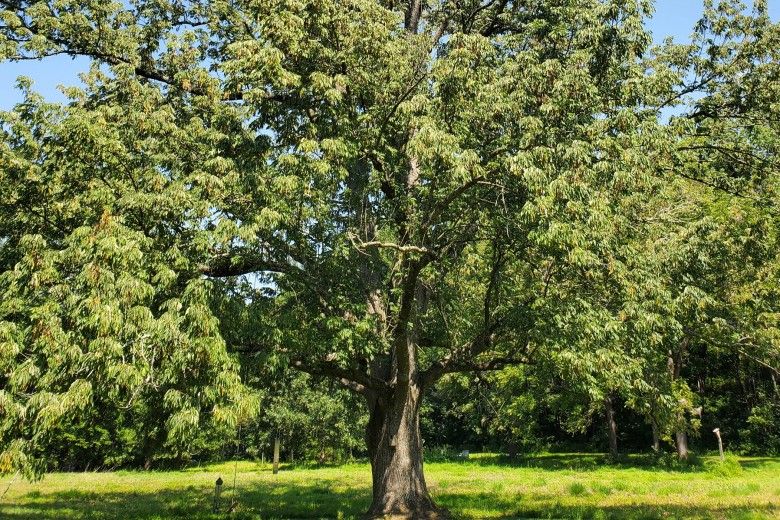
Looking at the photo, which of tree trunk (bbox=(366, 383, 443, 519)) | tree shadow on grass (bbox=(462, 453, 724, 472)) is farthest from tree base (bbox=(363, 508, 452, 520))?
tree shadow on grass (bbox=(462, 453, 724, 472))

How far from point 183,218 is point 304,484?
18023 millimetres

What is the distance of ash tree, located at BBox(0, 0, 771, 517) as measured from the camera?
818 cm

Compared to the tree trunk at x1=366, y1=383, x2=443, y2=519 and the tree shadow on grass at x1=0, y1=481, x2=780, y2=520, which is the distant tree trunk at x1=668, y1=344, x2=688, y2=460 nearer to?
the tree shadow on grass at x1=0, y1=481, x2=780, y2=520

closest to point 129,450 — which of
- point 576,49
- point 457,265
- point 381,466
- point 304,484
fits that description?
point 304,484

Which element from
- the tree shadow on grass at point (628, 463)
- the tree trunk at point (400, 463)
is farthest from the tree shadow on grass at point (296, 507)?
the tree shadow on grass at point (628, 463)

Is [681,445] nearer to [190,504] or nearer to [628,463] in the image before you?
[628,463]

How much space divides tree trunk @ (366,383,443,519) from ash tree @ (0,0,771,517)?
0.06m

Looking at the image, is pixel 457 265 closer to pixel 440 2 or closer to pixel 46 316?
pixel 440 2

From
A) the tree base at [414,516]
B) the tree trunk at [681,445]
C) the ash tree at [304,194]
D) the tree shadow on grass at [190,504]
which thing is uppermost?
the ash tree at [304,194]

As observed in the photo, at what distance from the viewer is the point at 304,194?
34.4 feet

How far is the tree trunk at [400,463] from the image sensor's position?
13.4 meters

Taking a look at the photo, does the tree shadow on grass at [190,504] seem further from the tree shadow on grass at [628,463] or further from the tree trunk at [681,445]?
the tree trunk at [681,445]

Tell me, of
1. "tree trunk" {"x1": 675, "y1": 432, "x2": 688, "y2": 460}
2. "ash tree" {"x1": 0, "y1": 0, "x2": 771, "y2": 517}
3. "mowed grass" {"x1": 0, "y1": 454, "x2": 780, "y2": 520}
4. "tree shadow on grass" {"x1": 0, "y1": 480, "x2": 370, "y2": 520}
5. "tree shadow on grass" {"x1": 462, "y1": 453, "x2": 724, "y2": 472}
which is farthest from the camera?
"tree trunk" {"x1": 675, "y1": 432, "x2": 688, "y2": 460}

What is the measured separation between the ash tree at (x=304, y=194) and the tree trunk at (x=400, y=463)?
0.06 m
